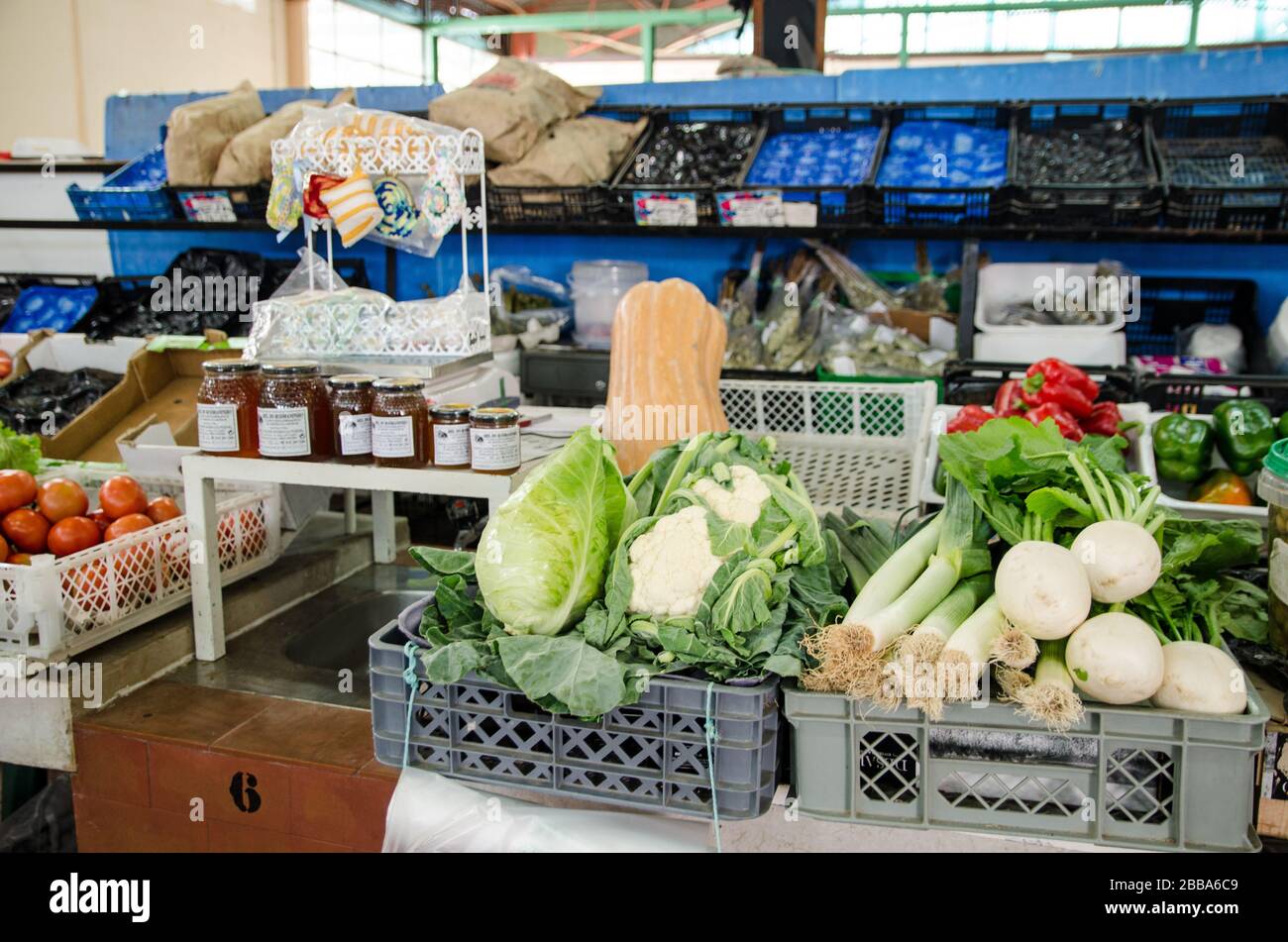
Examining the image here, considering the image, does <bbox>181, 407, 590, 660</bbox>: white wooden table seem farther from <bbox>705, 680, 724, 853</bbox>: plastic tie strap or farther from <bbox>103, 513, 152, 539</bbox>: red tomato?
<bbox>705, 680, 724, 853</bbox>: plastic tie strap

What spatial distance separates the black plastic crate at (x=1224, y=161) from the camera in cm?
329

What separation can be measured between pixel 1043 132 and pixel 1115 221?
2.04 feet

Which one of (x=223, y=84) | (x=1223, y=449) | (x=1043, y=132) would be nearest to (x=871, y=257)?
(x=1043, y=132)

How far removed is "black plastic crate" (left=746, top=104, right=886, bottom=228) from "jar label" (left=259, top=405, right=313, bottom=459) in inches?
85.6

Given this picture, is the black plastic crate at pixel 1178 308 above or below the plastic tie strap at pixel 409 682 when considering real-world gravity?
above

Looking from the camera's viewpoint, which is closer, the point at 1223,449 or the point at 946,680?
the point at 946,680

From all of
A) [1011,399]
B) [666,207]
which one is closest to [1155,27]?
[666,207]

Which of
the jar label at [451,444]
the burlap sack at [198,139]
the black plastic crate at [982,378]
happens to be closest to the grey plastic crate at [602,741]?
the jar label at [451,444]

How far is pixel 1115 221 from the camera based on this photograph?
342cm

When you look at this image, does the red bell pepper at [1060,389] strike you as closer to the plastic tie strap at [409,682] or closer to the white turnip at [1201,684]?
the white turnip at [1201,684]

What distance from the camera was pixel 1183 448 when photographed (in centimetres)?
236

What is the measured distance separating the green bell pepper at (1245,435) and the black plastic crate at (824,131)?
162 centimetres

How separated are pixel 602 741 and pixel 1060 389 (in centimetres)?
185

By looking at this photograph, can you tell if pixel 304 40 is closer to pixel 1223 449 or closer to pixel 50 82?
pixel 50 82
